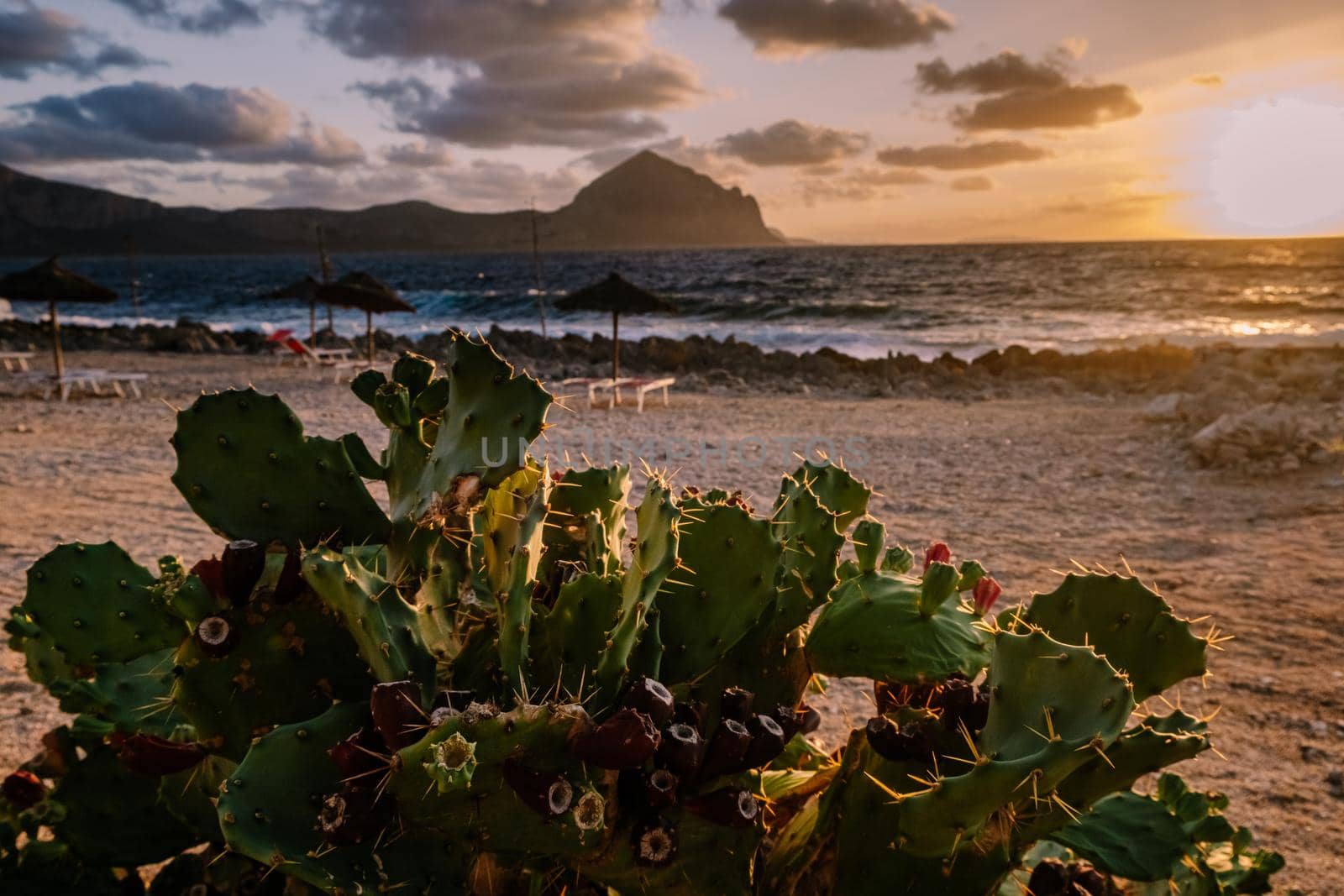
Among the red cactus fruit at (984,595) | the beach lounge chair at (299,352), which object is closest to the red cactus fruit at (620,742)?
the red cactus fruit at (984,595)

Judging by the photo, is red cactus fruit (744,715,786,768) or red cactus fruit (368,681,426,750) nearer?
red cactus fruit (368,681,426,750)

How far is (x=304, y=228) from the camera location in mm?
145000

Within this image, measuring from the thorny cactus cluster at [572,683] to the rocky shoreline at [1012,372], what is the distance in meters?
8.97

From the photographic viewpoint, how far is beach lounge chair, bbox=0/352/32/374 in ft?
60.0

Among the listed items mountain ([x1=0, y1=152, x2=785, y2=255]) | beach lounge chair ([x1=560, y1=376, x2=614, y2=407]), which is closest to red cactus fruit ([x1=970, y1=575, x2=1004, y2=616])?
beach lounge chair ([x1=560, y1=376, x2=614, y2=407])

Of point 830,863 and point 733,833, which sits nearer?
point 733,833

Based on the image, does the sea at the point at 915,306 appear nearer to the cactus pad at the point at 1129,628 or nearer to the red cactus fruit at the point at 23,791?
the red cactus fruit at the point at 23,791

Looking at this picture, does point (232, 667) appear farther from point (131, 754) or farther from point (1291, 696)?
point (1291, 696)

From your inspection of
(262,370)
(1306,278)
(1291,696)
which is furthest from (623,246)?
(1291,696)

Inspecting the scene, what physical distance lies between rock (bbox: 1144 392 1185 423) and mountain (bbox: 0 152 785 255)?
452 feet

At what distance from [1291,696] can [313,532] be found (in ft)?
15.7

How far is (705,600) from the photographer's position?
130 cm

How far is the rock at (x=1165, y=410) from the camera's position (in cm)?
1166

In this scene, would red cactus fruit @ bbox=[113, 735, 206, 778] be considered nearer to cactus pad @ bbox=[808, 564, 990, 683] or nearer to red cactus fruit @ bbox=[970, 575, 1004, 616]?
cactus pad @ bbox=[808, 564, 990, 683]
